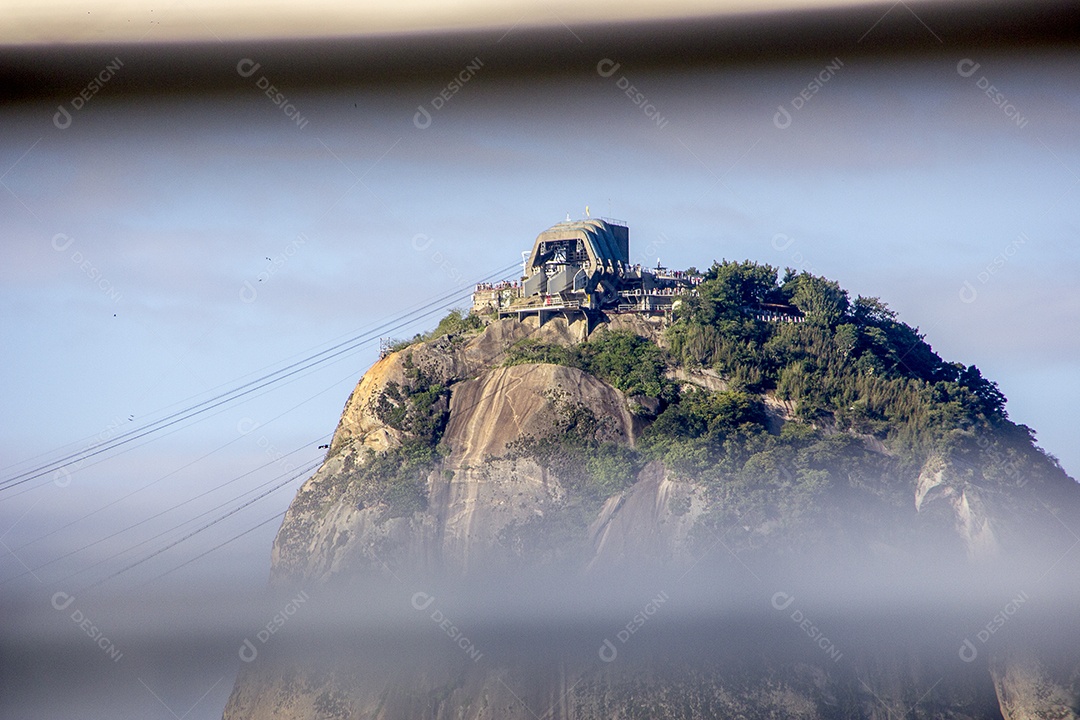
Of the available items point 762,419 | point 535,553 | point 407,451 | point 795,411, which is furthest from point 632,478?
point 407,451

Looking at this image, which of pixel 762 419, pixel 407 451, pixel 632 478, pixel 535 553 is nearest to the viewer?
pixel 535 553

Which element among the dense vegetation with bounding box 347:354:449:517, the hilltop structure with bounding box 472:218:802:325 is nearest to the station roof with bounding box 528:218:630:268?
the hilltop structure with bounding box 472:218:802:325

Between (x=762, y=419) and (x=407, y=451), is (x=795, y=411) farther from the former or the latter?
(x=407, y=451)

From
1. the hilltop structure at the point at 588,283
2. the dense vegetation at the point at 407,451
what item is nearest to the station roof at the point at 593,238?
the hilltop structure at the point at 588,283

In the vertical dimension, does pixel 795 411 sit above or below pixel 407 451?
below

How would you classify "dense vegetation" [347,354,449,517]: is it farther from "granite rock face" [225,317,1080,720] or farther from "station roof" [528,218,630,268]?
"station roof" [528,218,630,268]

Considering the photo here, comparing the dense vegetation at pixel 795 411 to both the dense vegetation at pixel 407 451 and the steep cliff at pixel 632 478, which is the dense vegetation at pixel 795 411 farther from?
the dense vegetation at pixel 407 451

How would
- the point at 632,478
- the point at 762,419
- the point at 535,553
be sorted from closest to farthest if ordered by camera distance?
the point at 535,553 → the point at 632,478 → the point at 762,419

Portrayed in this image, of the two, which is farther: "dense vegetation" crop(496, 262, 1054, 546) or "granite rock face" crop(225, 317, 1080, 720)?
"dense vegetation" crop(496, 262, 1054, 546)

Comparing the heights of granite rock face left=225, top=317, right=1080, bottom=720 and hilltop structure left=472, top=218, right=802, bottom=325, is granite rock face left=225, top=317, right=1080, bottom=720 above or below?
A: below
